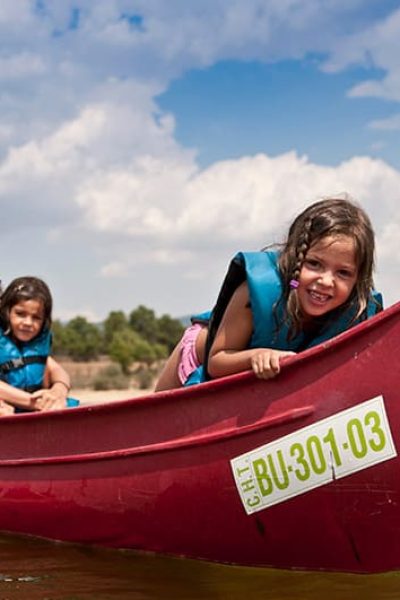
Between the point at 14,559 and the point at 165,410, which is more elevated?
Result: the point at 165,410

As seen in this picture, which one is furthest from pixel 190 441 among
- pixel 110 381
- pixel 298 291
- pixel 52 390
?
pixel 110 381

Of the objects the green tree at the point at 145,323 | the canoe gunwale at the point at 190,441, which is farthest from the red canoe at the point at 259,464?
the green tree at the point at 145,323

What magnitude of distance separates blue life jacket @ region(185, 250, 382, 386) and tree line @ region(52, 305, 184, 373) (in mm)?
40000

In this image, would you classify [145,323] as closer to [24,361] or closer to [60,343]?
[60,343]

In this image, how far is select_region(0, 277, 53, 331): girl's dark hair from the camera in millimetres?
5797

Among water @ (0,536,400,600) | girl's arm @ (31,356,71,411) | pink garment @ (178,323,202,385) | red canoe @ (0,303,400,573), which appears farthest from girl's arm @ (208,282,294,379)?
girl's arm @ (31,356,71,411)

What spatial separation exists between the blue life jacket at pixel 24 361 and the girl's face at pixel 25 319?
59 millimetres

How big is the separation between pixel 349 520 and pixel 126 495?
3.60 feet

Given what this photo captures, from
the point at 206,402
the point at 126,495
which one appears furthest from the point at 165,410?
the point at 126,495

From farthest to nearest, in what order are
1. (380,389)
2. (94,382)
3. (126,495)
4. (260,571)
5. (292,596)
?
(94,382)
(126,495)
(260,571)
(292,596)
(380,389)

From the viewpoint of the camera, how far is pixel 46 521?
191 inches

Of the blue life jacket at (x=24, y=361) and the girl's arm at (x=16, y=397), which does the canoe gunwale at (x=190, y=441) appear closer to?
the girl's arm at (x=16, y=397)

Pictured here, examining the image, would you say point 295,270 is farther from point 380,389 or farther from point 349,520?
point 349,520

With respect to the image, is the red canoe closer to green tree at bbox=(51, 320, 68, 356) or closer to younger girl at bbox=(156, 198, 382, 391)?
younger girl at bbox=(156, 198, 382, 391)
